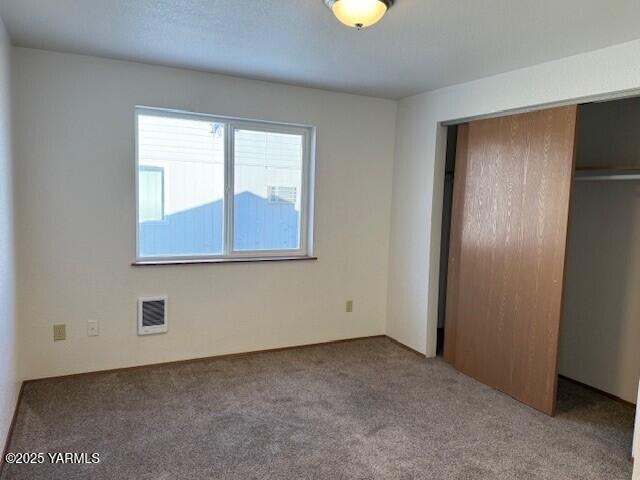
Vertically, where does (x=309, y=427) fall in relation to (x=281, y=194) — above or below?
below

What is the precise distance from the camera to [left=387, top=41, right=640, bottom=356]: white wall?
297 centimetres

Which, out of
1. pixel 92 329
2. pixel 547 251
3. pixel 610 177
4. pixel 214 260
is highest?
pixel 610 177

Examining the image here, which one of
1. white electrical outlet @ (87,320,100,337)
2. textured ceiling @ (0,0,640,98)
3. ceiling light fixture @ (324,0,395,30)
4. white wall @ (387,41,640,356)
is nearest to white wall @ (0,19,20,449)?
textured ceiling @ (0,0,640,98)

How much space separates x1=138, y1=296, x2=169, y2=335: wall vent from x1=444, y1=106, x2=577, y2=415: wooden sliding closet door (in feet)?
7.69

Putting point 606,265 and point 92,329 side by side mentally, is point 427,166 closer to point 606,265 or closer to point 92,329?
point 606,265

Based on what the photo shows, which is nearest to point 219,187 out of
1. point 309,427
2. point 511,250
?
point 309,427

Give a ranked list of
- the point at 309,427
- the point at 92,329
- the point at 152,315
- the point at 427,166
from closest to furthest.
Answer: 1. the point at 309,427
2. the point at 92,329
3. the point at 152,315
4. the point at 427,166

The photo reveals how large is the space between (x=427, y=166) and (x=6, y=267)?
3.15 meters

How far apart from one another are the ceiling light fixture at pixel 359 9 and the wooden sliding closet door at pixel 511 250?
1.55 meters

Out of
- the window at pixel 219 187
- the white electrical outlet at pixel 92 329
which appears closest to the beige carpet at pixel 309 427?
the white electrical outlet at pixel 92 329

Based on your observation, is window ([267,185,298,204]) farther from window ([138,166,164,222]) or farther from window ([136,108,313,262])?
window ([138,166,164,222])

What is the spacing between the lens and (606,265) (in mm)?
3373

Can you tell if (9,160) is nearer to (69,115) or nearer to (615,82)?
(69,115)

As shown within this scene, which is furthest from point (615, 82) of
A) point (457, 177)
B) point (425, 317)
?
point (425, 317)
